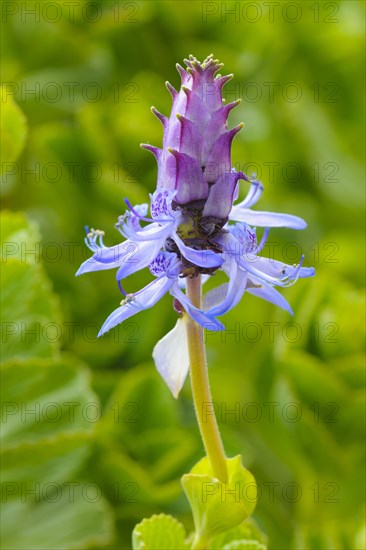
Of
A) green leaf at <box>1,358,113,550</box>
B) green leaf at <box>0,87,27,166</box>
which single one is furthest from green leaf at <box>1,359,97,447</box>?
green leaf at <box>0,87,27,166</box>

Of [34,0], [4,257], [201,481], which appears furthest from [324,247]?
[201,481]

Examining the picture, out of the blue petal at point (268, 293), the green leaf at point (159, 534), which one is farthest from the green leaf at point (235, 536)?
the blue petal at point (268, 293)

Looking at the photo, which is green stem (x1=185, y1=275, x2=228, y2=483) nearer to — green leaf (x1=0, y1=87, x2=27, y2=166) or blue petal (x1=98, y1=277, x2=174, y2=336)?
blue petal (x1=98, y1=277, x2=174, y2=336)

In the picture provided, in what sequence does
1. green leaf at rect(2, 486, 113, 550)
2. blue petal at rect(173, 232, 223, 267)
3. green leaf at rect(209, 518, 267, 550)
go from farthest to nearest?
green leaf at rect(2, 486, 113, 550) < green leaf at rect(209, 518, 267, 550) < blue petal at rect(173, 232, 223, 267)

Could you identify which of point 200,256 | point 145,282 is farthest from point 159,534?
point 145,282

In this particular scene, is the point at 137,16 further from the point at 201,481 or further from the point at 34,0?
the point at 201,481

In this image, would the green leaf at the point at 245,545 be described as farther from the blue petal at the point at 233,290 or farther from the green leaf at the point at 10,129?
the green leaf at the point at 10,129
